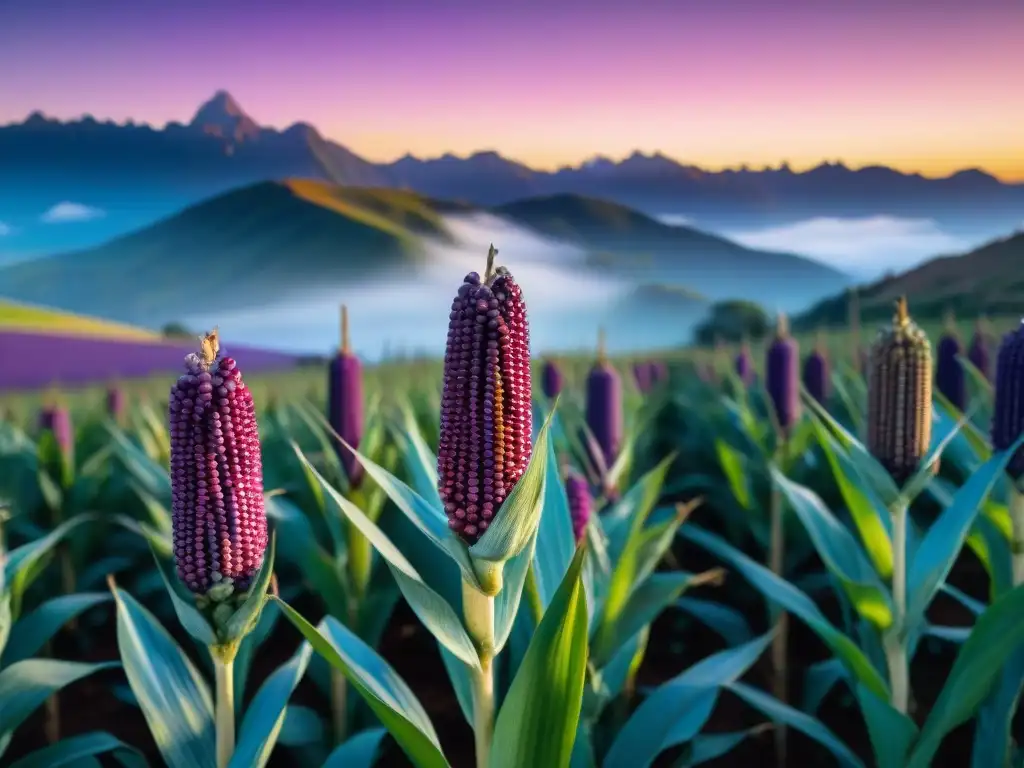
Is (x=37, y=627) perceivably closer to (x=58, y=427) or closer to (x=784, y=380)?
(x=58, y=427)

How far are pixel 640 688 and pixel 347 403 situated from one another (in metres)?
1.56

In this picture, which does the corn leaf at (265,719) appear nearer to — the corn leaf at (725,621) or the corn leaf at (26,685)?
the corn leaf at (26,685)

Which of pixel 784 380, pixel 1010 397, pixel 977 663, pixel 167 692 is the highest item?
pixel 1010 397

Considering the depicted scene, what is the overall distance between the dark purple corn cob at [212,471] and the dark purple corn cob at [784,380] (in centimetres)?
341

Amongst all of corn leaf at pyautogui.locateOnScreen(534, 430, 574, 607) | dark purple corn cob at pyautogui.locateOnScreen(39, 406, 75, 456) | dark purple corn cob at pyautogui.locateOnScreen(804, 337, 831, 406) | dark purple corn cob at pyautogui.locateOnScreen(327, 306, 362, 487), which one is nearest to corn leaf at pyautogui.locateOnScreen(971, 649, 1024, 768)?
corn leaf at pyautogui.locateOnScreen(534, 430, 574, 607)

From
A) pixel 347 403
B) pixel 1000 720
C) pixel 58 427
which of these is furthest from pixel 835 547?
pixel 58 427

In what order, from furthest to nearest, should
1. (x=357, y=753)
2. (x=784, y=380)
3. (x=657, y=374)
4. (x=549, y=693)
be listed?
(x=657, y=374) → (x=784, y=380) → (x=357, y=753) → (x=549, y=693)

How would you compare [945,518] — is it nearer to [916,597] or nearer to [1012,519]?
[916,597]

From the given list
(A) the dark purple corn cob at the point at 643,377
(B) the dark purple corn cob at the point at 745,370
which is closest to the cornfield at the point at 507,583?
(B) the dark purple corn cob at the point at 745,370

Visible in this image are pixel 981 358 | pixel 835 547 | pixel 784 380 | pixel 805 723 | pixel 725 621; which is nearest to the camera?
pixel 805 723

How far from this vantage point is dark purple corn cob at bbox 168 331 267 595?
1714 mm

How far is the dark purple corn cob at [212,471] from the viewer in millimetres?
1714

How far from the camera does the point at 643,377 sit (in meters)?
8.70

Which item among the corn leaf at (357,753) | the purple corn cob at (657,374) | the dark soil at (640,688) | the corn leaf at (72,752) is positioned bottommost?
the dark soil at (640,688)
